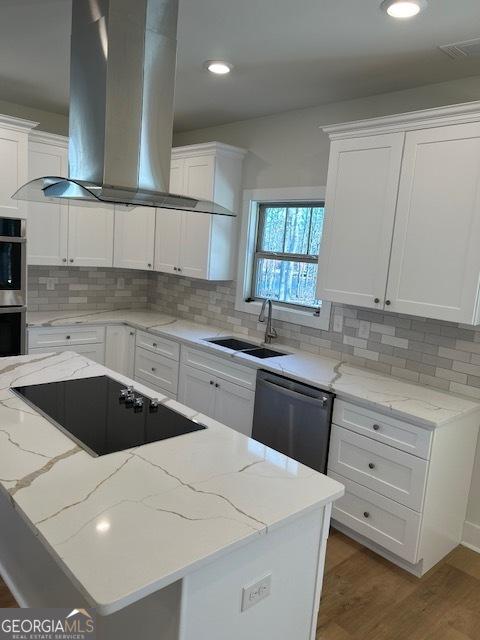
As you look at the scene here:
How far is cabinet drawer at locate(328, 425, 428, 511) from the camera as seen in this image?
2.38 metres

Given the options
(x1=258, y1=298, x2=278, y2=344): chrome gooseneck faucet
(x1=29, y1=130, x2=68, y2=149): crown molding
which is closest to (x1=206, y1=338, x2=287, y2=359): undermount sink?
(x1=258, y1=298, x2=278, y2=344): chrome gooseneck faucet

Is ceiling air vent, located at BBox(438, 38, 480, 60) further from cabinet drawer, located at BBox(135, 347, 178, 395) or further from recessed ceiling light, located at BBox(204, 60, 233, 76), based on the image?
cabinet drawer, located at BBox(135, 347, 178, 395)

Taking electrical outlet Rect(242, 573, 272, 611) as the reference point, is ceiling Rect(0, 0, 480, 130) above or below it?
above

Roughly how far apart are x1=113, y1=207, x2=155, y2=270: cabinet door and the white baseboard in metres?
3.22

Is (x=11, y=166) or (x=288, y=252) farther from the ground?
(x=11, y=166)

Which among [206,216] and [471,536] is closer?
[471,536]

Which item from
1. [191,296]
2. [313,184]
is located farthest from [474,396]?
[191,296]

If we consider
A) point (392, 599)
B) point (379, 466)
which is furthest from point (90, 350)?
point (392, 599)

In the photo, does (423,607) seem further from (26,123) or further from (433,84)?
(26,123)

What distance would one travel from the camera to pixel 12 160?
3.47 metres

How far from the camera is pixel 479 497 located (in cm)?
274

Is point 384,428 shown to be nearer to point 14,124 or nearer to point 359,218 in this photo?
point 359,218

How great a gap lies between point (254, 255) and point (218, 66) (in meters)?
1.56

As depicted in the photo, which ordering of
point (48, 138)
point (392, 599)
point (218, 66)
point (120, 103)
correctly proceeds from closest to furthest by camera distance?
point (120, 103) → point (392, 599) → point (218, 66) → point (48, 138)
